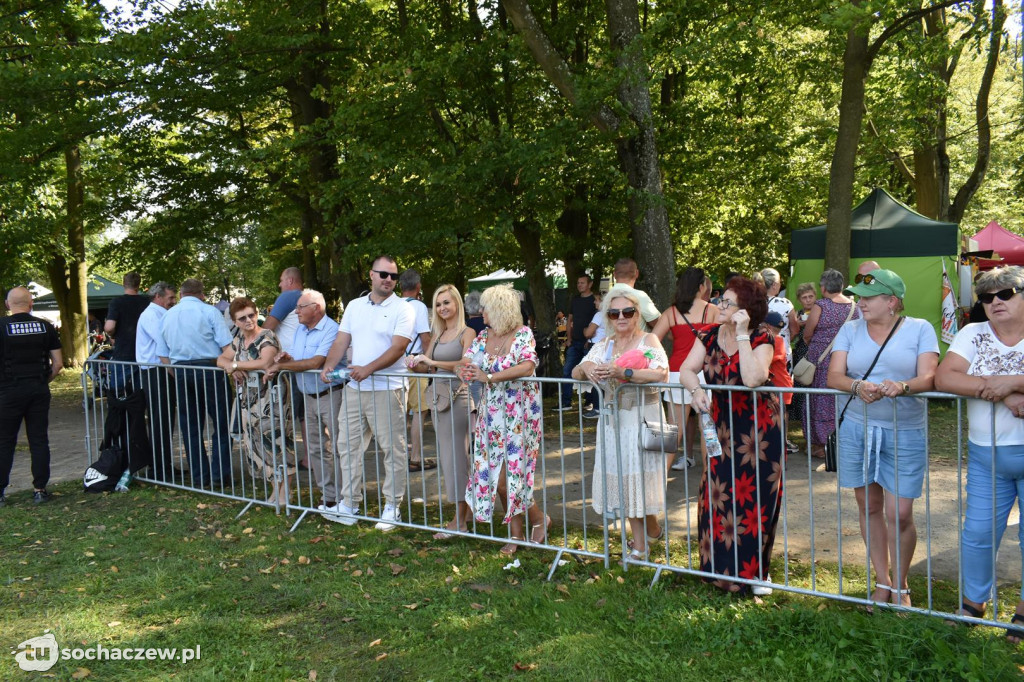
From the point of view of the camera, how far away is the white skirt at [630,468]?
207 inches

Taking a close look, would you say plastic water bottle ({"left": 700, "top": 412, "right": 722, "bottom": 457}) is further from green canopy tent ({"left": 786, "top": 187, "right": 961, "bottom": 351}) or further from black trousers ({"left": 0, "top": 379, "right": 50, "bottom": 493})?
green canopy tent ({"left": 786, "top": 187, "right": 961, "bottom": 351})

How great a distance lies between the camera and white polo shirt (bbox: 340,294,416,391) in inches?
267

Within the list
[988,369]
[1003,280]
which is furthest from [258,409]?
[1003,280]

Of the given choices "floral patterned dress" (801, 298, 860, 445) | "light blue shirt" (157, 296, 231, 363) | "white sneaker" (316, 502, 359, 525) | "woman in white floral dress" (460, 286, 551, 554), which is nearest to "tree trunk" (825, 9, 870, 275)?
"floral patterned dress" (801, 298, 860, 445)

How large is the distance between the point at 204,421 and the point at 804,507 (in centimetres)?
587

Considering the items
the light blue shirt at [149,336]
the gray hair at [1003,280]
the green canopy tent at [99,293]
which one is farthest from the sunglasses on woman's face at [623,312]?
the green canopy tent at [99,293]

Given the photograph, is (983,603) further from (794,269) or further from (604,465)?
(794,269)

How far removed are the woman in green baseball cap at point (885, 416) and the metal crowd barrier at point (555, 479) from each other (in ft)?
0.25

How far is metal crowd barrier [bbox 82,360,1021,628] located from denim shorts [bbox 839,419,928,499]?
63 mm

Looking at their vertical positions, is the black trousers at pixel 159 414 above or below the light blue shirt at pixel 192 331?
below

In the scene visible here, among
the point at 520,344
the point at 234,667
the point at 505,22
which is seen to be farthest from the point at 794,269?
the point at 234,667

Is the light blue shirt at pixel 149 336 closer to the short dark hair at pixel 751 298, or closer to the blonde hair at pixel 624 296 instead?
the blonde hair at pixel 624 296

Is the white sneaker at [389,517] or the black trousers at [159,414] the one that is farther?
the black trousers at [159,414]

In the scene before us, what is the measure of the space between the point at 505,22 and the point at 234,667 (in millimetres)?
11508
